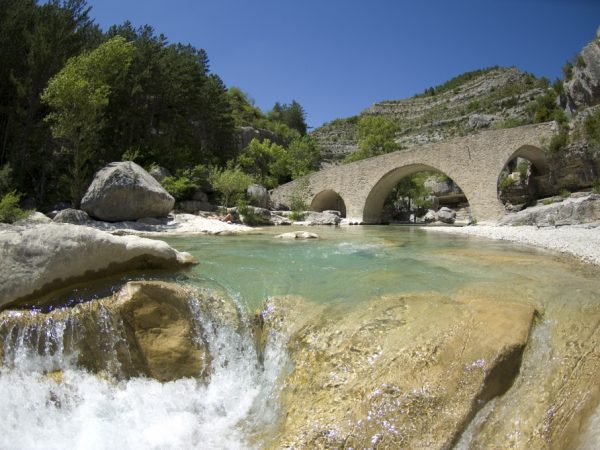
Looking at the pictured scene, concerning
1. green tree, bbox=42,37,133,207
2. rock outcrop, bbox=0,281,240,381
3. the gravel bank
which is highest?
green tree, bbox=42,37,133,207

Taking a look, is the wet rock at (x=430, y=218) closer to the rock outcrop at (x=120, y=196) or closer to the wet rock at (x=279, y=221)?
the wet rock at (x=279, y=221)

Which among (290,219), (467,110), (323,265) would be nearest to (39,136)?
(290,219)

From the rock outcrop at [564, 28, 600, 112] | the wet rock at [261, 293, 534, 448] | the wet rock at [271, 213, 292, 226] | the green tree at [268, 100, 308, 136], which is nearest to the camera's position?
the wet rock at [261, 293, 534, 448]

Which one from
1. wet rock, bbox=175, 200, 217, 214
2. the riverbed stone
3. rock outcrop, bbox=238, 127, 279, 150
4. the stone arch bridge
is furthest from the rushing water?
rock outcrop, bbox=238, 127, 279, 150

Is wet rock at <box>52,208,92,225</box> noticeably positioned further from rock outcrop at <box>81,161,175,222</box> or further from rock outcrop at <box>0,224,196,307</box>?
rock outcrop at <box>0,224,196,307</box>

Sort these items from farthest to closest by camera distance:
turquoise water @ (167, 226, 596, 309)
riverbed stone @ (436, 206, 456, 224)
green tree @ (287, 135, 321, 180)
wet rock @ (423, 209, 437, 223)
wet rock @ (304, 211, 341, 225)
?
green tree @ (287, 135, 321, 180), wet rock @ (423, 209, 437, 223), riverbed stone @ (436, 206, 456, 224), wet rock @ (304, 211, 341, 225), turquoise water @ (167, 226, 596, 309)

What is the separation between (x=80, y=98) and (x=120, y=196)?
5.11 meters

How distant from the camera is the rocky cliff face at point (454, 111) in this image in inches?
2357

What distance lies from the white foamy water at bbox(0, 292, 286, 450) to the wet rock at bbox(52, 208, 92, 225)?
11393 mm

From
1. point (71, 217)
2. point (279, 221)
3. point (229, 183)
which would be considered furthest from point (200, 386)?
point (229, 183)

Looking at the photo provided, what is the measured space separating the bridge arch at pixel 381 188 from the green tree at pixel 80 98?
16560 millimetres

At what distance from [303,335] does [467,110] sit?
7370 centimetres

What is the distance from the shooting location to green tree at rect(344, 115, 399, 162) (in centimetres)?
3675

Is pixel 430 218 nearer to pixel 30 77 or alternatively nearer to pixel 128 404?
pixel 30 77
